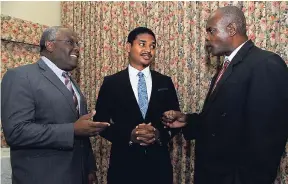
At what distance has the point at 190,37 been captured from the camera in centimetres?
362

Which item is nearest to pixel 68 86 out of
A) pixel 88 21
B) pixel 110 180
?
pixel 110 180

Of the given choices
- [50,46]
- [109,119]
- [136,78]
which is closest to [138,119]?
[109,119]

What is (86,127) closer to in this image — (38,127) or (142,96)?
(38,127)

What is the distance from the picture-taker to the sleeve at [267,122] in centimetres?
156

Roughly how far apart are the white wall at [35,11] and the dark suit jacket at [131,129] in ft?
6.05

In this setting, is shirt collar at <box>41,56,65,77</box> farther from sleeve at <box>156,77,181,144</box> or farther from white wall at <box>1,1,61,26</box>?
white wall at <box>1,1,61,26</box>

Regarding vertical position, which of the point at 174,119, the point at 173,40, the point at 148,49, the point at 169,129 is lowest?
the point at 169,129

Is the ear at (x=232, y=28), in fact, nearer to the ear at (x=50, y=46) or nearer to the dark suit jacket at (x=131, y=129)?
the dark suit jacket at (x=131, y=129)

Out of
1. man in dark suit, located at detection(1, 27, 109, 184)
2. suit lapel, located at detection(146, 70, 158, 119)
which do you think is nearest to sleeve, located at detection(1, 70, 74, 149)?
man in dark suit, located at detection(1, 27, 109, 184)

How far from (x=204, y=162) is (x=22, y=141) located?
1.01 meters

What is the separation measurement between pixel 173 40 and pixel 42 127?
233 centimetres

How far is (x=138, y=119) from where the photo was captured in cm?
235

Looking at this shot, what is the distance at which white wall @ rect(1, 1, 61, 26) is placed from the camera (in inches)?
143

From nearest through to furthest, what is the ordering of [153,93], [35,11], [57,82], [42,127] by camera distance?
1. [42,127]
2. [57,82]
3. [153,93]
4. [35,11]
